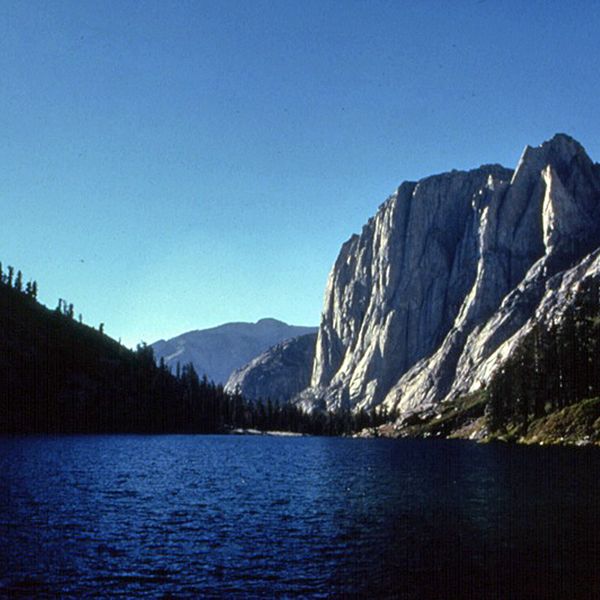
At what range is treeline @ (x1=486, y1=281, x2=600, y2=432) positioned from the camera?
150000mm

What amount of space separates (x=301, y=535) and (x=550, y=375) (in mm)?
135701

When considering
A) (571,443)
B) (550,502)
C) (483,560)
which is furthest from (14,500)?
(571,443)

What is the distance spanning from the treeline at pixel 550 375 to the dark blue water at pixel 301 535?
8077 centimetres

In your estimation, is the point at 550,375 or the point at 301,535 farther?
the point at 550,375

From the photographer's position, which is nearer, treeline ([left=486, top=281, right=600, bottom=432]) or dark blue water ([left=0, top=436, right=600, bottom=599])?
dark blue water ([left=0, top=436, right=600, bottom=599])

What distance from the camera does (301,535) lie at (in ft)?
134

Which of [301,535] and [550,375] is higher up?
[550,375]

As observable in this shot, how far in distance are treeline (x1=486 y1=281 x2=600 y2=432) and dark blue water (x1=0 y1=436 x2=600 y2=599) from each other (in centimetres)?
8077

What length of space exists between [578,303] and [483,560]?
16159cm

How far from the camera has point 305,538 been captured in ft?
130

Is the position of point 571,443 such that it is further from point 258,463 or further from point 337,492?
point 337,492

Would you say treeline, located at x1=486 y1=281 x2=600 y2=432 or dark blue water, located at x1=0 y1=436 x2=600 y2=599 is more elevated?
treeline, located at x1=486 y1=281 x2=600 y2=432

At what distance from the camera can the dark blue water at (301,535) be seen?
1147 inches

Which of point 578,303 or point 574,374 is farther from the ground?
point 578,303
